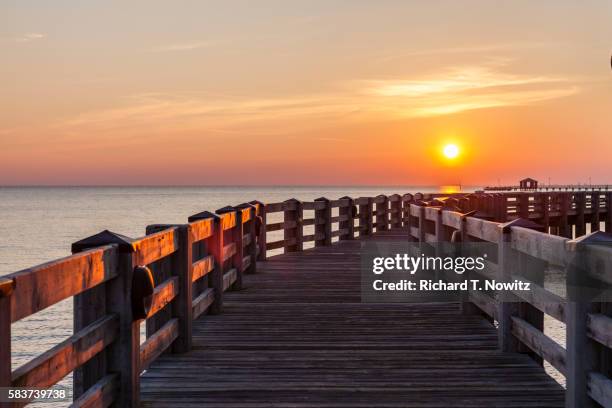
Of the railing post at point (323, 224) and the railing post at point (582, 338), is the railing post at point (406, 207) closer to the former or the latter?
the railing post at point (323, 224)

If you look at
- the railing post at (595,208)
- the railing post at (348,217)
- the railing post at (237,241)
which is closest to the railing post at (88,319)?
the railing post at (237,241)


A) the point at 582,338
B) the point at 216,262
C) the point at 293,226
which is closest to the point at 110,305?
the point at 582,338

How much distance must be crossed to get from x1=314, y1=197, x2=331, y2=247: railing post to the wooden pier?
344 inches

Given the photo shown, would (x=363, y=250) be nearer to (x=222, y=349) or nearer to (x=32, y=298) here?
(x=222, y=349)

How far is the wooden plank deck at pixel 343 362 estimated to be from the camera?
6.04 m

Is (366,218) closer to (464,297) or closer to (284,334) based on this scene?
(464,297)

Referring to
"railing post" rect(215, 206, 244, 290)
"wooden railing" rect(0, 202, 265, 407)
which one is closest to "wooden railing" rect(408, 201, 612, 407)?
"wooden railing" rect(0, 202, 265, 407)

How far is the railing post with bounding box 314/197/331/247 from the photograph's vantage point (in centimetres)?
2091

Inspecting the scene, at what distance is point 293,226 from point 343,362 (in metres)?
11.8

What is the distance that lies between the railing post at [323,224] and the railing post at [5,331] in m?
17.3

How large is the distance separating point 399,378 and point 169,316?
2.31 meters

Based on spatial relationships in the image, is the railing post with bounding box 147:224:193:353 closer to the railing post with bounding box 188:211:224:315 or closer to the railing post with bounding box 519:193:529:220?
the railing post with bounding box 188:211:224:315

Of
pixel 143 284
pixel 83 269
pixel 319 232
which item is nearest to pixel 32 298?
pixel 83 269

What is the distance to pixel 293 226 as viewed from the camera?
1894cm
